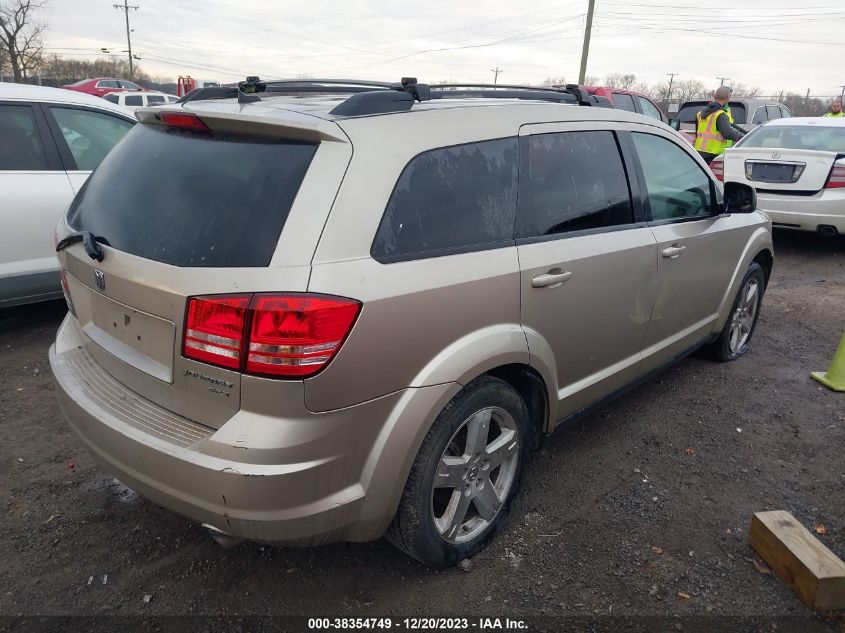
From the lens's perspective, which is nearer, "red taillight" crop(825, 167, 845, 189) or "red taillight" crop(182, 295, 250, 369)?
"red taillight" crop(182, 295, 250, 369)

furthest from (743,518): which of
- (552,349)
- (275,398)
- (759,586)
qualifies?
(275,398)

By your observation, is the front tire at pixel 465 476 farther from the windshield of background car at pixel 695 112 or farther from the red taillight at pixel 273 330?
the windshield of background car at pixel 695 112

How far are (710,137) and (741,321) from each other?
6.08 meters

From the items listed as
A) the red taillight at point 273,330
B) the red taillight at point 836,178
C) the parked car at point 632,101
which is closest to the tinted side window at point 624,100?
the parked car at point 632,101

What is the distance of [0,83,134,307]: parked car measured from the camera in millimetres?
4379

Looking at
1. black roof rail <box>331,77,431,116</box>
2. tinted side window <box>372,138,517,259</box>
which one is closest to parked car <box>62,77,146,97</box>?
black roof rail <box>331,77,431,116</box>

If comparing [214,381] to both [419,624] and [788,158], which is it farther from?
[788,158]

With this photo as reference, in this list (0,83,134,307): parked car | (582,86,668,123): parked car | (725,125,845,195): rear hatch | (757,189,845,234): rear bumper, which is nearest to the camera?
(0,83,134,307): parked car

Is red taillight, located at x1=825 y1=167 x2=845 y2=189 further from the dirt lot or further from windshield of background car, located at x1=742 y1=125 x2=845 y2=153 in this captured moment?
the dirt lot

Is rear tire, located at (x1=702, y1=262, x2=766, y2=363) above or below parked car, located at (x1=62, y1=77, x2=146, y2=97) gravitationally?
below

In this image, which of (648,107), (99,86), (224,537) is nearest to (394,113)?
(224,537)

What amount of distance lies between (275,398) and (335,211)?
0.59 meters

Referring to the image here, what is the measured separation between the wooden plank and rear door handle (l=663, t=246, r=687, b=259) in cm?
134

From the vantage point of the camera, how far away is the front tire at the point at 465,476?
226 cm
